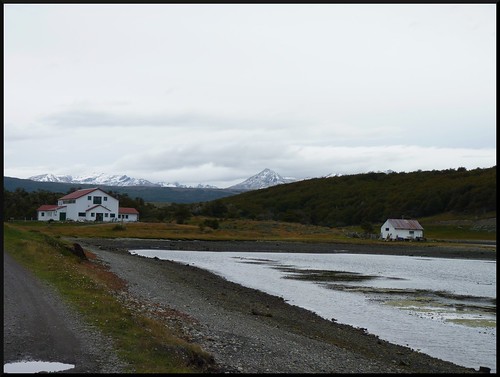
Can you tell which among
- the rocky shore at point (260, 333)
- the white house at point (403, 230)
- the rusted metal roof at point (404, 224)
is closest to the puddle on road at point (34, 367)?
the rocky shore at point (260, 333)

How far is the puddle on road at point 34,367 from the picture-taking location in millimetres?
12641

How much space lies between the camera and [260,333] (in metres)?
20.6

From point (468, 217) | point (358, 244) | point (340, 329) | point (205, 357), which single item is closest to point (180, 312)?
point (340, 329)

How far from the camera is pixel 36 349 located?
47.0 ft

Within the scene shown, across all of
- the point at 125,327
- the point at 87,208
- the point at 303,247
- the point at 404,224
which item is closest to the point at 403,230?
the point at 404,224

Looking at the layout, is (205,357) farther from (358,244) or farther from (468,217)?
(468,217)

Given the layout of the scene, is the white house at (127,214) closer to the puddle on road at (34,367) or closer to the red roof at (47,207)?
the red roof at (47,207)

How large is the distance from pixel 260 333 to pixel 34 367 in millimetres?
9161

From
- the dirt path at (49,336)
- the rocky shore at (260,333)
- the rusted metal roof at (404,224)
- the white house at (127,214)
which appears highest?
the white house at (127,214)

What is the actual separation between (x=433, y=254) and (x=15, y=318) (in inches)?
2875

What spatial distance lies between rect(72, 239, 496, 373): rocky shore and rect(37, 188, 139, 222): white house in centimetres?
8469

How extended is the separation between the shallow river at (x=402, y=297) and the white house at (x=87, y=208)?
6246cm

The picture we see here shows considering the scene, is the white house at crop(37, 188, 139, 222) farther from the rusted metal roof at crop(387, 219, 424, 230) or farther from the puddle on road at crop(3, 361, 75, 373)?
the puddle on road at crop(3, 361, 75, 373)

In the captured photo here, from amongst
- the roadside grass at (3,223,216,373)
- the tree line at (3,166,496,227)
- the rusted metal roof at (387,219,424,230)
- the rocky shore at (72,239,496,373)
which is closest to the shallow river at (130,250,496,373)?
the rocky shore at (72,239,496,373)
